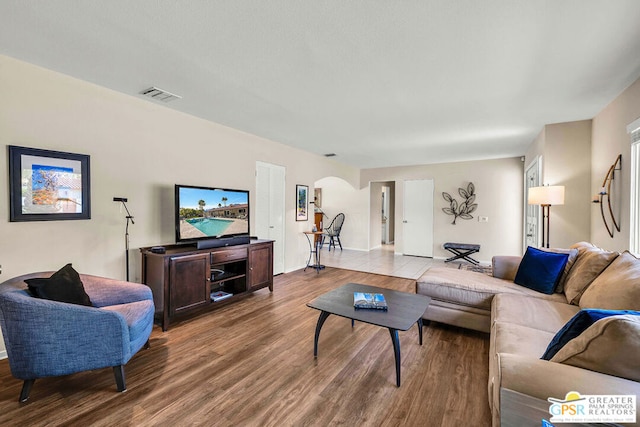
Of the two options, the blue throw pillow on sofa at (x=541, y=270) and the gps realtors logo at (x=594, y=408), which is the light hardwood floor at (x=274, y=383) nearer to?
the blue throw pillow on sofa at (x=541, y=270)

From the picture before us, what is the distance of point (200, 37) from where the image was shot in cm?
192

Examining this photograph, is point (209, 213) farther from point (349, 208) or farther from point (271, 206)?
point (349, 208)

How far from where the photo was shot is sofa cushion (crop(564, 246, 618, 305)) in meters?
2.23

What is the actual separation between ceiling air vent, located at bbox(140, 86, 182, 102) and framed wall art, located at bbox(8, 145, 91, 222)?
853 millimetres

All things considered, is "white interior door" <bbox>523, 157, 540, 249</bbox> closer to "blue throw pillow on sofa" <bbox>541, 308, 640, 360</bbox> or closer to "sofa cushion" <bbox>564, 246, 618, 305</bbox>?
"sofa cushion" <bbox>564, 246, 618, 305</bbox>

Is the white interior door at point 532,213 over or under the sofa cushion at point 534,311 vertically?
over

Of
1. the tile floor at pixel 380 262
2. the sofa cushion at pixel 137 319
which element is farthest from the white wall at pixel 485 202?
the sofa cushion at pixel 137 319

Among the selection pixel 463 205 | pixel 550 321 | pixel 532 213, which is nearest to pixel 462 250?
pixel 463 205

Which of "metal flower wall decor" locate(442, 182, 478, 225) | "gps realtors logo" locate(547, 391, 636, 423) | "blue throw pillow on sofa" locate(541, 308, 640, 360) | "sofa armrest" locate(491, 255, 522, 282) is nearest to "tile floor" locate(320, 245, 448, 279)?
"metal flower wall decor" locate(442, 182, 478, 225)

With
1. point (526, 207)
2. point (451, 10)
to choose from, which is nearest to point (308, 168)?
point (451, 10)

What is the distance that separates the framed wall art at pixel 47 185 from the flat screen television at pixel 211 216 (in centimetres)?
82

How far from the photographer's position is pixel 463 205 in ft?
22.0

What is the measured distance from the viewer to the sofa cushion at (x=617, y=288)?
1.65 meters

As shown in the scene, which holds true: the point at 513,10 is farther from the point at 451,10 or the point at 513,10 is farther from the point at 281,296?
the point at 281,296
